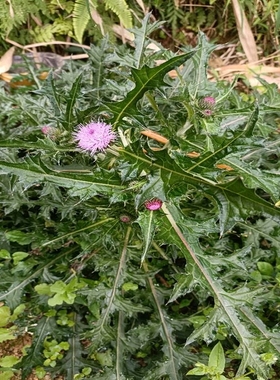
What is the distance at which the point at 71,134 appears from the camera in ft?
5.39

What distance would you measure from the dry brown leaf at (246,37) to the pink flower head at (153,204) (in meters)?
1.71

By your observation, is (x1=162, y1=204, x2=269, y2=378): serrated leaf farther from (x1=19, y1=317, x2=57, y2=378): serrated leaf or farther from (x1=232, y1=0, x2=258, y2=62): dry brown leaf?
(x1=232, y1=0, x2=258, y2=62): dry brown leaf

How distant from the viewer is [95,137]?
151cm

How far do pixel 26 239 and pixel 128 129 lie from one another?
0.66m

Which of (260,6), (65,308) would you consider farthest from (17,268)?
(260,6)

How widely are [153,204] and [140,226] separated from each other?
0.07 metres

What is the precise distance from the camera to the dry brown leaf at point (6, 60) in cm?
271

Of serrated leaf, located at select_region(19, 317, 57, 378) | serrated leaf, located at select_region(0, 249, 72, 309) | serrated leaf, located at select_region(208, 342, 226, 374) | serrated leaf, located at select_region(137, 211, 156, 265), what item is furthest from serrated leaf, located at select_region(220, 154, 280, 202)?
serrated leaf, located at select_region(19, 317, 57, 378)

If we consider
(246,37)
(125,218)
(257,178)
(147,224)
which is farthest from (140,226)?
(246,37)

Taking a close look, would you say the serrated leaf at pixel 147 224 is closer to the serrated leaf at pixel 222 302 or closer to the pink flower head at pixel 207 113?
the serrated leaf at pixel 222 302

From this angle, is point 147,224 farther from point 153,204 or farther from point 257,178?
point 257,178

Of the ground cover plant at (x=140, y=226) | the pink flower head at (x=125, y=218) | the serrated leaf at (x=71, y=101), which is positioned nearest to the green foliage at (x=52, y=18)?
the ground cover plant at (x=140, y=226)

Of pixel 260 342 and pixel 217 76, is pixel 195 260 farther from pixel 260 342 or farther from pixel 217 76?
pixel 217 76

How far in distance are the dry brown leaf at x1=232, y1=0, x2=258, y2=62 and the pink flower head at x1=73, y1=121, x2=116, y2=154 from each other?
1646mm
